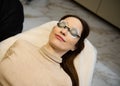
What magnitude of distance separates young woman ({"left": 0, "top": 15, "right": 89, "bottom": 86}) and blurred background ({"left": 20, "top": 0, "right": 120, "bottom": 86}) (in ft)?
2.62

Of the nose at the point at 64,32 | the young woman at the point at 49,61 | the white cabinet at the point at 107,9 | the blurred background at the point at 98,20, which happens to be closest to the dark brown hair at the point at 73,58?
the young woman at the point at 49,61

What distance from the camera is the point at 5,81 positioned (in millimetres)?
983

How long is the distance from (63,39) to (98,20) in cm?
165

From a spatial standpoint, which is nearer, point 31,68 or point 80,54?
point 31,68

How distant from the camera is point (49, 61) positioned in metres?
1.07

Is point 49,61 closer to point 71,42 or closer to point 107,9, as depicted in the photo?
point 71,42

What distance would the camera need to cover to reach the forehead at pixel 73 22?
109 centimetres

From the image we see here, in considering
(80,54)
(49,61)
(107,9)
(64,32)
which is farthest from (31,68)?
(107,9)

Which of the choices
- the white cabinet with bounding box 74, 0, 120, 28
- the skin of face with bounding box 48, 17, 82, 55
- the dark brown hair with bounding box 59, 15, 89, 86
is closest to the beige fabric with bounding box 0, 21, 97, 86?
the dark brown hair with bounding box 59, 15, 89, 86

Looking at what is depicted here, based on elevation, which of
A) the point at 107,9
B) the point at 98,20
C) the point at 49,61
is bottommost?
the point at 98,20

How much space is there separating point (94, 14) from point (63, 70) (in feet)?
5.60

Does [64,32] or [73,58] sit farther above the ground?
[64,32]

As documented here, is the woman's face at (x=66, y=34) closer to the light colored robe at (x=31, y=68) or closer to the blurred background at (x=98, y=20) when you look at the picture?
the light colored robe at (x=31, y=68)

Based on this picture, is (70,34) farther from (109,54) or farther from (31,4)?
(31,4)
